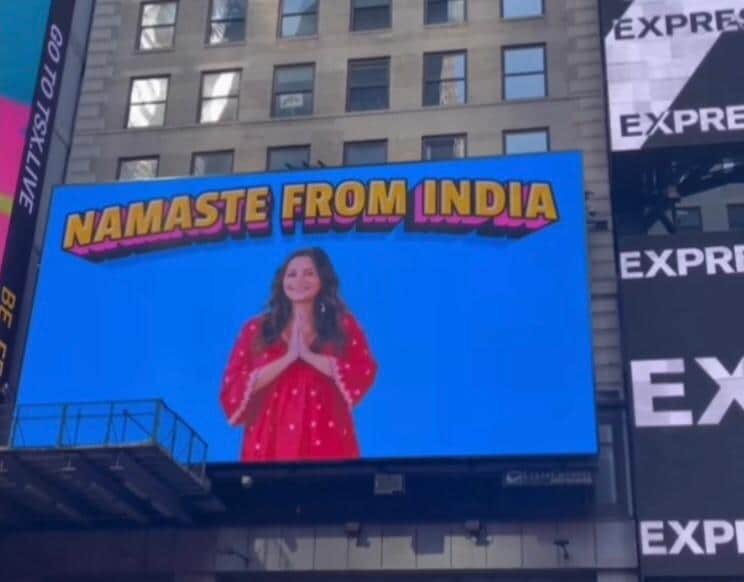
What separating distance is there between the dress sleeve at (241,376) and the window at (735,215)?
1592 centimetres

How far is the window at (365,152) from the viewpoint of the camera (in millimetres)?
43531

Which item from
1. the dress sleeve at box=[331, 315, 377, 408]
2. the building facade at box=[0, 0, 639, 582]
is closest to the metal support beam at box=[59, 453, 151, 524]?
the building facade at box=[0, 0, 639, 582]

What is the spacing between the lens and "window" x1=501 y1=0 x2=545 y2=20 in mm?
44906

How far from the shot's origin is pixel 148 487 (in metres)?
35.9

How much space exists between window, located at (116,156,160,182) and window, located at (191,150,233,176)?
1.34 m

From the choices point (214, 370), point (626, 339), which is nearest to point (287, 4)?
point (214, 370)

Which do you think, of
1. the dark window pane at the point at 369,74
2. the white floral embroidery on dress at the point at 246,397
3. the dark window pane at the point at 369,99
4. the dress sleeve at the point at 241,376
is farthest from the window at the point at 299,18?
the white floral embroidery on dress at the point at 246,397

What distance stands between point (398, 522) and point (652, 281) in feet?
33.3

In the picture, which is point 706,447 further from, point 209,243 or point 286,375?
point 209,243

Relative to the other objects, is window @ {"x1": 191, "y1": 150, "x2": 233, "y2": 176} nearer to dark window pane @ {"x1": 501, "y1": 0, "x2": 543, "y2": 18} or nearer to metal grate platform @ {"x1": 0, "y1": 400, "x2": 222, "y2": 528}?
metal grate platform @ {"x1": 0, "y1": 400, "x2": 222, "y2": 528}

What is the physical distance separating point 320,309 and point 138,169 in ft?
31.2

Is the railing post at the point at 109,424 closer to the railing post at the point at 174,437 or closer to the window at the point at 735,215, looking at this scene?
the railing post at the point at 174,437

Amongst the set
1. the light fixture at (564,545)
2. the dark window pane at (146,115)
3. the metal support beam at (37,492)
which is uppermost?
the dark window pane at (146,115)

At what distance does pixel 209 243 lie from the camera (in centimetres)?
4153
